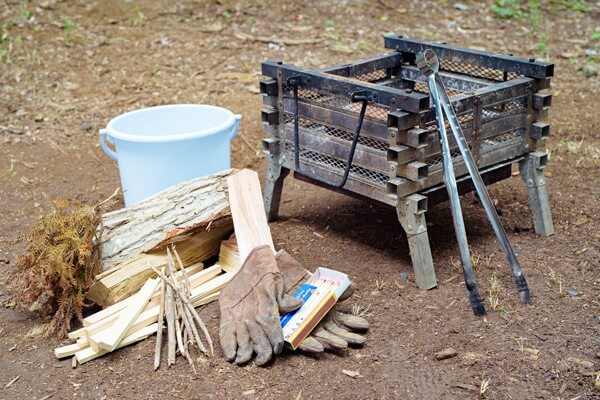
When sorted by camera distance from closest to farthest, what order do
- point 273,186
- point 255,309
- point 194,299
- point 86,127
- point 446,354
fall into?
point 446,354, point 255,309, point 194,299, point 273,186, point 86,127

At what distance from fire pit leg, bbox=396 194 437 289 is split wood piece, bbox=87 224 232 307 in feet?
3.16

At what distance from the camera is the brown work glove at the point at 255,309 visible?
3328mm

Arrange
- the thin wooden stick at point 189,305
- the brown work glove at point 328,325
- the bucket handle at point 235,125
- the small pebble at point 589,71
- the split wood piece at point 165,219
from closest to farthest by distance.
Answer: the brown work glove at point 328,325 → the thin wooden stick at point 189,305 → the split wood piece at point 165,219 → the bucket handle at point 235,125 → the small pebble at point 589,71

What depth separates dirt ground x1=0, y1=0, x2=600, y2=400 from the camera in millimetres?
3254

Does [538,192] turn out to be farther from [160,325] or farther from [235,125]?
[160,325]

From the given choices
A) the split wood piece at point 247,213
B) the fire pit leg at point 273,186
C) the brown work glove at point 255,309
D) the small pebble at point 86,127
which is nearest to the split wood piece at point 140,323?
the brown work glove at point 255,309

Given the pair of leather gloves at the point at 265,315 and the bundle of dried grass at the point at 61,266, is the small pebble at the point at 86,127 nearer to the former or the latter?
the bundle of dried grass at the point at 61,266

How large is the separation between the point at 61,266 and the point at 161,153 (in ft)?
3.12

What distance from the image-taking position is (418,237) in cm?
383

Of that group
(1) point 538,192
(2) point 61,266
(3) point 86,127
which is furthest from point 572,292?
(3) point 86,127

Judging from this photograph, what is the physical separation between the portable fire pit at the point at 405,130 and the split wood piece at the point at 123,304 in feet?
2.50

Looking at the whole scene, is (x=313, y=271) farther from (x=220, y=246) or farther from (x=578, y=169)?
(x=578, y=169)

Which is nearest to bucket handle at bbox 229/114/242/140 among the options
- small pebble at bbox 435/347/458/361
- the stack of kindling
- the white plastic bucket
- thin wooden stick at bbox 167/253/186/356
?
the white plastic bucket

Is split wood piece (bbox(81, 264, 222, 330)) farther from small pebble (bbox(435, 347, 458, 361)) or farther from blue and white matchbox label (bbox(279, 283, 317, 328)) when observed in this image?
small pebble (bbox(435, 347, 458, 361))
